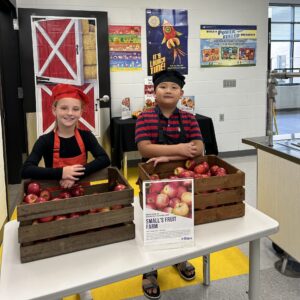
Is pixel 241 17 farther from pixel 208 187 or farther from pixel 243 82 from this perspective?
pixel 208 187

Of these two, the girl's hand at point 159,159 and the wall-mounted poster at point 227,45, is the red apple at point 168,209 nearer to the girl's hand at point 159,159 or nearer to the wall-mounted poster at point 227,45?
the girl's hand at point 159,159

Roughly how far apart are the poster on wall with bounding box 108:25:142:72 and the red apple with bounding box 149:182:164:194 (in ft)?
12.2

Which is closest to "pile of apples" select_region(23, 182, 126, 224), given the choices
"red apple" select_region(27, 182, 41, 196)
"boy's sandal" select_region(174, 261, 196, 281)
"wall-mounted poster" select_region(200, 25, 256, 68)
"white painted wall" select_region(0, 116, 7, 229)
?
"red apple" select_region(27, 182, 41, 196)

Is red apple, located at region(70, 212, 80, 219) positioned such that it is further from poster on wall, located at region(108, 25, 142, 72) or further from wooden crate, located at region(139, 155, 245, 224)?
poster on wall, located at region(108, 25, 142, 72)

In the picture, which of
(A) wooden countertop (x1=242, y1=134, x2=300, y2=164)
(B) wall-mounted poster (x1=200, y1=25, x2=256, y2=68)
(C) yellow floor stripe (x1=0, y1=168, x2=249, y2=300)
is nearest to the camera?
(A) wooden countertop (x1=242, y1=134, x2=300, y2=164)

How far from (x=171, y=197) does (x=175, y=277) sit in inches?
47.6

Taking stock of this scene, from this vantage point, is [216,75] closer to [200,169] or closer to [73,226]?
[200,169]

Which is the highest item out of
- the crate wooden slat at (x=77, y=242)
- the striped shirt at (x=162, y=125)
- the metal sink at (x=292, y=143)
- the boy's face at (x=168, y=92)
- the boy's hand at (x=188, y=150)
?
the boy's face at (x=168, y=92)

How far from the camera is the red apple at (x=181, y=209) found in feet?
3.88

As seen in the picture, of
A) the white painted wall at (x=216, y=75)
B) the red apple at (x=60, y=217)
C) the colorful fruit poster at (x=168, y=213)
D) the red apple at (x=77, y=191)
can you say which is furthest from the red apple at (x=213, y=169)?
the white painted wall at (x=216, y=75)

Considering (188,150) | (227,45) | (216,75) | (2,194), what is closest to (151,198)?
(188,150)

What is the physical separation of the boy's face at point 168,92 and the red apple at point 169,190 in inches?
25.6

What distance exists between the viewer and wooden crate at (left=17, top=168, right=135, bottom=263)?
109 cm

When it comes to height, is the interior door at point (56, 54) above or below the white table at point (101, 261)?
above
